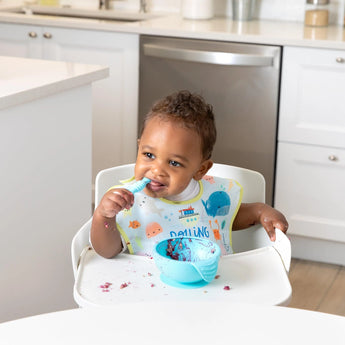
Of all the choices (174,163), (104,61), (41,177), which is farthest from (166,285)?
(104,61)

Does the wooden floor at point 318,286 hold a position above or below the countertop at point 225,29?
below

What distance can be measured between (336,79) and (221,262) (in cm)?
156

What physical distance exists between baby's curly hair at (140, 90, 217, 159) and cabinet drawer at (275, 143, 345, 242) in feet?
4.62

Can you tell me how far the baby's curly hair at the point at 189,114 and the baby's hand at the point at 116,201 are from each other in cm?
19

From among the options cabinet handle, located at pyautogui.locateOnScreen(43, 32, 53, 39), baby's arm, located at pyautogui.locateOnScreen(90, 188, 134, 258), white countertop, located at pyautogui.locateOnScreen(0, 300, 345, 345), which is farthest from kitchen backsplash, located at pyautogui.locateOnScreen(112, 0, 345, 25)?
white countertop, located at pyautogui.locateOnScreen(0, 300, 345, 345)

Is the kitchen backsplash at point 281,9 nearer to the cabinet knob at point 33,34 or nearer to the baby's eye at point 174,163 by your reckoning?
the cabinet knob at point 33,34

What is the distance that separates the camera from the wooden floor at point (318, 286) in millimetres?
2662

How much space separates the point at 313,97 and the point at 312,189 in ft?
1.19

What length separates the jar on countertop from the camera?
3197 mm

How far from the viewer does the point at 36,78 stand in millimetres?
1876

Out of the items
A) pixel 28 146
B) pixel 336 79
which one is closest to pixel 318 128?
pixel 336 79

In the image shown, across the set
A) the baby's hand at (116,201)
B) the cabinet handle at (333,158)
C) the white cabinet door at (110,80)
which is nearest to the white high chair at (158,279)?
the baby's hand at (116,201)

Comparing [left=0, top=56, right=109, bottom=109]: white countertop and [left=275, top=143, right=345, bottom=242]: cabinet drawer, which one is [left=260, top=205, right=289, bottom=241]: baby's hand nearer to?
[left=0, top=56, right=109, bottom=109]: white countertop

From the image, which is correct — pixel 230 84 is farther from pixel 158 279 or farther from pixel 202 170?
pixel 158 279
